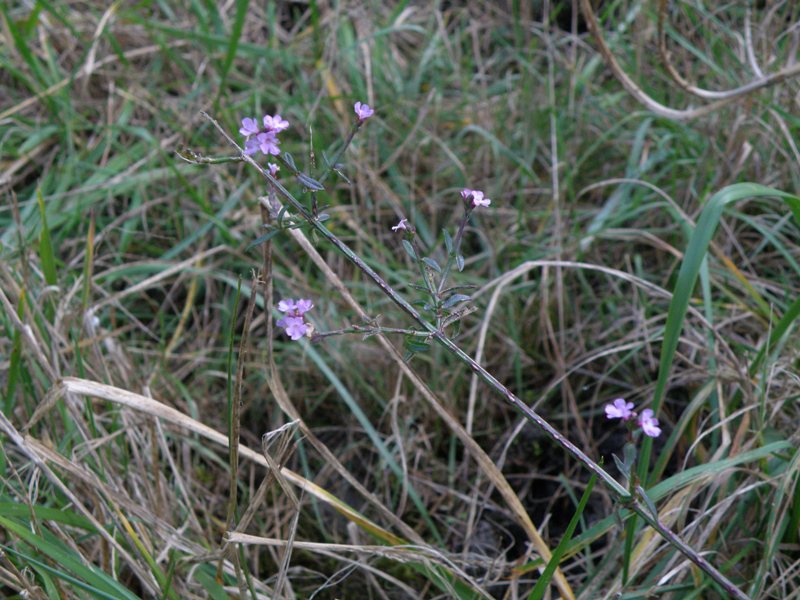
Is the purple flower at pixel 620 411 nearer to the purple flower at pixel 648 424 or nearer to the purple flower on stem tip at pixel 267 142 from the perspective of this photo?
the purple flower at pixel 648 424

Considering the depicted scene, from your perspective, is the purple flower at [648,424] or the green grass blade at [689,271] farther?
the green grass blade at [689,271]

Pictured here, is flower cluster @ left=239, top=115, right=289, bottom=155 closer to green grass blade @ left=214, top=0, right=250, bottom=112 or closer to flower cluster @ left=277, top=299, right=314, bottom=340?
flower cluster @ left=277, top=299, right=314, bottom=340

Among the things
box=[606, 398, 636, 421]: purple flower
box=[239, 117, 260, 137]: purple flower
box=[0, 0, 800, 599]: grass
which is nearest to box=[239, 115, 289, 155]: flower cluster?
box=[239, 117, 260, 137]: purple flower

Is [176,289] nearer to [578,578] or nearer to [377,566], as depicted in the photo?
[377,566]

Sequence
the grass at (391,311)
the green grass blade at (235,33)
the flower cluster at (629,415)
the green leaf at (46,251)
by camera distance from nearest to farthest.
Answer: the flower cluster at (629,415), the grass at (391,311), the green leaf at (46,251), the green grass blade at (235,33)

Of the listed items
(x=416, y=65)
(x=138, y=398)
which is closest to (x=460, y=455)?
(x=138, y=398)

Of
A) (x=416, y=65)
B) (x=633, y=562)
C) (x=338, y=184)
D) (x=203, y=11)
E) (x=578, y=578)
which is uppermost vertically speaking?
(x=203, y=11)

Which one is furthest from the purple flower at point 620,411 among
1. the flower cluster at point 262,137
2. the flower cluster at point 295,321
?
the flower cluster at point 262,137

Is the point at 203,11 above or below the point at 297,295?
above

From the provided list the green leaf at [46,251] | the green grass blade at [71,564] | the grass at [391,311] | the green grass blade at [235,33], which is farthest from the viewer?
the green grass blade at [235,33]
